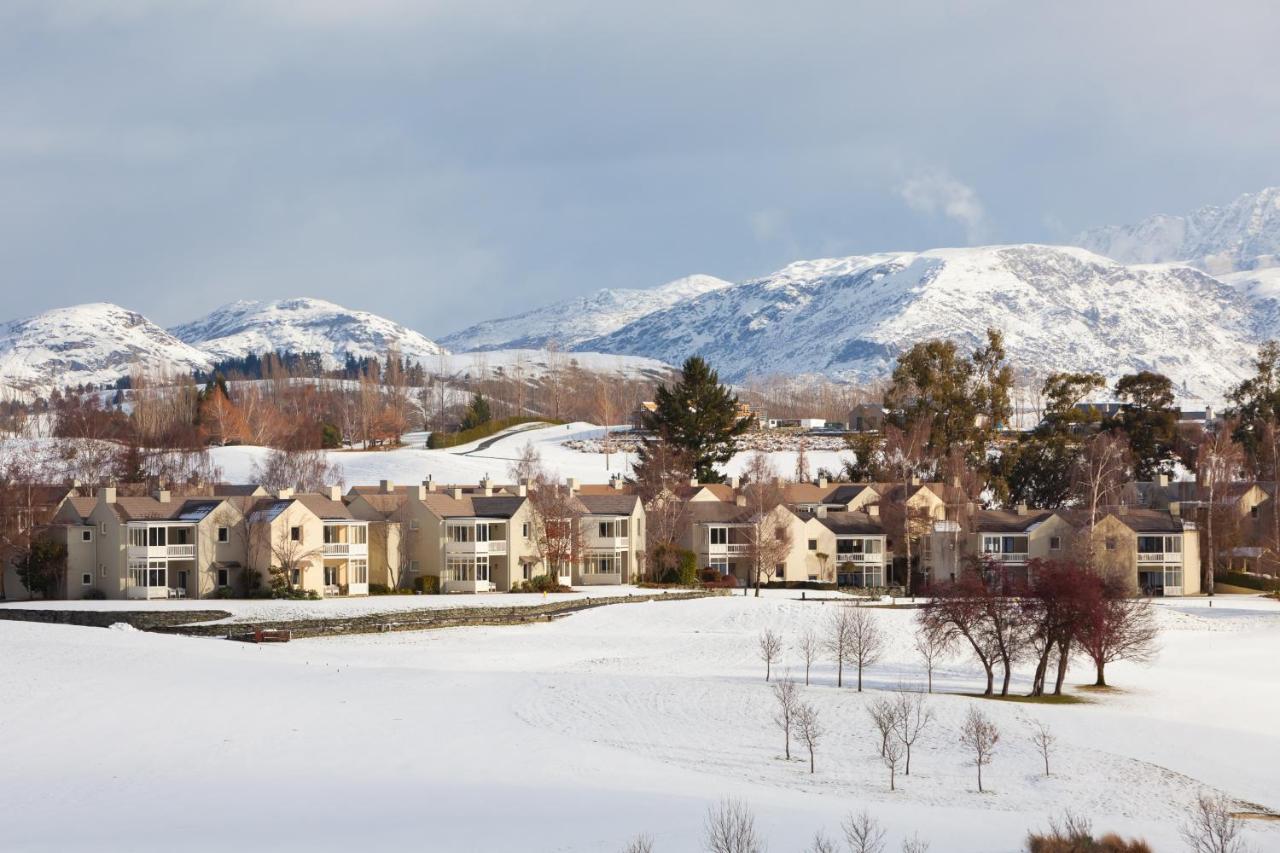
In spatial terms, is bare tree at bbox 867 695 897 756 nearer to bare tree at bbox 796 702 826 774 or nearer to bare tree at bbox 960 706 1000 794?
bare tree at bbox 796 702 826 774

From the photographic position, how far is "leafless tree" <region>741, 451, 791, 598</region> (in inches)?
3086

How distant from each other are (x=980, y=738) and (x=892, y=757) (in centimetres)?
238

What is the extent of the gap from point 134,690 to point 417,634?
17.1m

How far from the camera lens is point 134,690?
42.2m

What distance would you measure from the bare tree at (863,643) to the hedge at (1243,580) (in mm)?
38417

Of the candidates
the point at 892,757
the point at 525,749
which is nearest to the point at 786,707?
the point at 892,757

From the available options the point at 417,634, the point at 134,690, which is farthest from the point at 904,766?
the point at 417,634

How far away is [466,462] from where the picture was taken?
127375 mm

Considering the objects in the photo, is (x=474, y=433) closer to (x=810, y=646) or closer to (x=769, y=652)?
(x=810, y=646)

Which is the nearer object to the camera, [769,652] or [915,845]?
[915,845]

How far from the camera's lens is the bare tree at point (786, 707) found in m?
36.3

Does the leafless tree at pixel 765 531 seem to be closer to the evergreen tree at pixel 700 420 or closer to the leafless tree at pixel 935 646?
the evergreen tree at pixel 700 420

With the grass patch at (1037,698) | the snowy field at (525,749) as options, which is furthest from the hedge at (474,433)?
the grass patch at (1037,698)

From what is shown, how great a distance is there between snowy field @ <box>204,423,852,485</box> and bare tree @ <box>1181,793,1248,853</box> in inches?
3429
